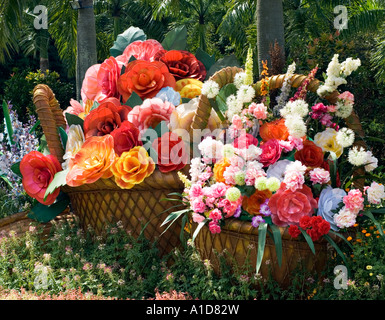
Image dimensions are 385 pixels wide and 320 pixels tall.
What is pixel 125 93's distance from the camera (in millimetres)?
2680

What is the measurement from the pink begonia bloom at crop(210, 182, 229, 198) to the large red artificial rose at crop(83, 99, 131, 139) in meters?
0.76

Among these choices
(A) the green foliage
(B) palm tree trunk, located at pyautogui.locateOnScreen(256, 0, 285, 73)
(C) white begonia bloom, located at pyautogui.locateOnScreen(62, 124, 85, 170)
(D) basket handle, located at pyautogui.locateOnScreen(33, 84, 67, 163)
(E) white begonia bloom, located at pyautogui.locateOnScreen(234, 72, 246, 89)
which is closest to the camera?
(E) white begonia bloom, located at pyautogui.locateOnScreen(234, 72, 246, 89)

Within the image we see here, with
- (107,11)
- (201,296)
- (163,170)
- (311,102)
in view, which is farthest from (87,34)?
(107,11)

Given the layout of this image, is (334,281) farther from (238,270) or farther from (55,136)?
(55,136)

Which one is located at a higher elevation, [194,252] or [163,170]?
[163,170]

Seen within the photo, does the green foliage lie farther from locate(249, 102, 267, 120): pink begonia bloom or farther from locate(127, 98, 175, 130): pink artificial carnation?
locate(249, 102, 267, 120): pink begonia bloom

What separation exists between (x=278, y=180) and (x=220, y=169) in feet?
0.97

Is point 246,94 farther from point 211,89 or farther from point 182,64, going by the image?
point 182,64

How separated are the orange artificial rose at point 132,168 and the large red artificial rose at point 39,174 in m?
0.51

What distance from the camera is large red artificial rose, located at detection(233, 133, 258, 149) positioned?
2.08 meters

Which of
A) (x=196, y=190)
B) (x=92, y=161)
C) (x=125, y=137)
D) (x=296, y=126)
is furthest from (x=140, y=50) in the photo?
(x=296, y=126)

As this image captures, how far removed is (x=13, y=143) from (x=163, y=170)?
1741 mm

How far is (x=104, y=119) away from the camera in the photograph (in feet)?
8.37

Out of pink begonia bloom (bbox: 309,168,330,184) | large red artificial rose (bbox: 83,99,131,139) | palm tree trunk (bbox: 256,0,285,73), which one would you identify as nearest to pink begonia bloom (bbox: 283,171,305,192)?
pink begonia bloom (bbox: 309,168,330,184)
